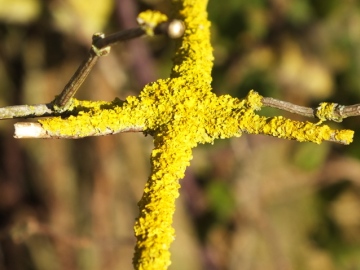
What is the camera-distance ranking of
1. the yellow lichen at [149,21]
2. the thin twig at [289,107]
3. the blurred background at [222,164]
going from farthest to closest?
the blurred background at [222,164] → the thin twig at [289,107] → the yellow lichen at [149,21]

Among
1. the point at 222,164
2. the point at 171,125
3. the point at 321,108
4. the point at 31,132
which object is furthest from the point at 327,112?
the point at 222,164

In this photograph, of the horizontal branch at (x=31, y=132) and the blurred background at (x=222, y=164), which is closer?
the horizontal branch at (x=31, y=132)

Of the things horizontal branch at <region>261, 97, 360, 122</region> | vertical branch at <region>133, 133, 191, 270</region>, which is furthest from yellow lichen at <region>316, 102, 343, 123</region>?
vertical branch at <region>133, 133, 191, 270</region>

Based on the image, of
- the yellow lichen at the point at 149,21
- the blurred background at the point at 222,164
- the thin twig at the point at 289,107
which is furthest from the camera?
the blurred background at the point at 222,164

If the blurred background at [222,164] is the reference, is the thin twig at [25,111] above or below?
below

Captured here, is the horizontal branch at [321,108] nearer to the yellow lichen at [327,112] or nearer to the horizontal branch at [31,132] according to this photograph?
the yellow lichen at [327,112]

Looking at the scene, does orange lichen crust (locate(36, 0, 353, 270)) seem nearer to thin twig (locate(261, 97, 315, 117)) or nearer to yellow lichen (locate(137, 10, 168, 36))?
thin twig (locate(261, 97, 315, 117))

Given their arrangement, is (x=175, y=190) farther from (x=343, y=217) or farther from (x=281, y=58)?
(x=343, y=217)

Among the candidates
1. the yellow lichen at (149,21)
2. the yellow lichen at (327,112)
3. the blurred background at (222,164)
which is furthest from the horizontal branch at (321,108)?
the blurred background at (222,164)

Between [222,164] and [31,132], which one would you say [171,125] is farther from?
[222,164]
